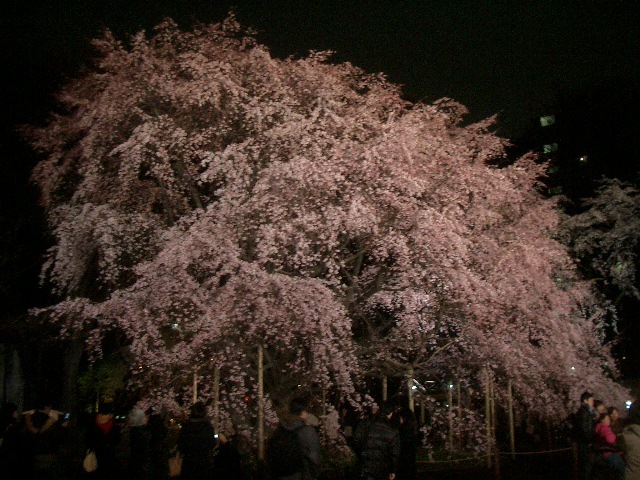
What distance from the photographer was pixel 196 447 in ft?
22.1

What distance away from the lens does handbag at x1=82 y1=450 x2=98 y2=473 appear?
693 centimetres

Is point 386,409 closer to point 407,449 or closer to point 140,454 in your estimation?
point 407,449

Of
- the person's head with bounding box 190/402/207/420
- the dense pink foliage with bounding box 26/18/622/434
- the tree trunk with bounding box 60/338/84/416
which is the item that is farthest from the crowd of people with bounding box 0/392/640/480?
the tree trunk with bounding box 60/338/84/416

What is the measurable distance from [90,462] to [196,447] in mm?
1250

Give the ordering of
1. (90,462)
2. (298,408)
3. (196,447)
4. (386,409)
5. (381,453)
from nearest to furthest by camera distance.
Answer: (298,408)
(381,453)
(386,409)
(196,447)
(90,462)

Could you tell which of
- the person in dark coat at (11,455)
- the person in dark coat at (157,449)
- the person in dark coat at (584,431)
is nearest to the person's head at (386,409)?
the person in dark coat at (157,449)

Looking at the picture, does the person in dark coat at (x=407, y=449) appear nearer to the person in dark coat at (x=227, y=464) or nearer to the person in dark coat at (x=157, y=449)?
the person in dark coat at (x=227, y=464)

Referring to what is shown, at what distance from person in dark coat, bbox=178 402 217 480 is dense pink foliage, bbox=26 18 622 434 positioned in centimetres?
377

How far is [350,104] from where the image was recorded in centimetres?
1346

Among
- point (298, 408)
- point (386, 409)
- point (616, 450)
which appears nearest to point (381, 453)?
point (386, 409)

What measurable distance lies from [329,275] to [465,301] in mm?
2830

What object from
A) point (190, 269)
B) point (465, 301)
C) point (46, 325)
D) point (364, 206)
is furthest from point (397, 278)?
point (46, 325)

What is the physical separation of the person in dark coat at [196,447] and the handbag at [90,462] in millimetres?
1030

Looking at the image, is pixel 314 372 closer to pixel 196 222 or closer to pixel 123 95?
pixel 196 222
